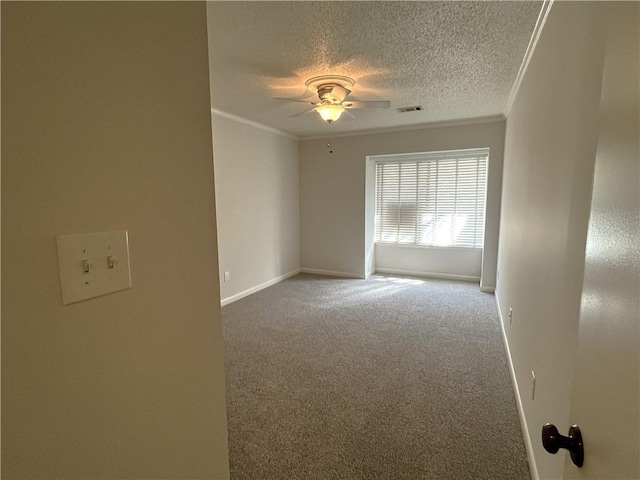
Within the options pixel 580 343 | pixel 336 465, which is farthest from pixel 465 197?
pixel 580 343

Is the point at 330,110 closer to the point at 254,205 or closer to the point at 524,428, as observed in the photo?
the point at 254,205

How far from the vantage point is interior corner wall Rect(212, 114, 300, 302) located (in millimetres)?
4102

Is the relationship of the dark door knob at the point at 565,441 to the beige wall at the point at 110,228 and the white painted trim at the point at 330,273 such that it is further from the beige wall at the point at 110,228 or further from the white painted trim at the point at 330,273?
the white painted trim at the point at 330,273

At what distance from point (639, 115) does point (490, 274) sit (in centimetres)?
451

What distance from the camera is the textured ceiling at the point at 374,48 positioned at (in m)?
1.87

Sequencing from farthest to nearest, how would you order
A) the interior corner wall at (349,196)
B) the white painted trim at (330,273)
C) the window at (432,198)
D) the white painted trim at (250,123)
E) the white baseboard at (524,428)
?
1. the white painted trim at (330,273)
2. the window at (432,198)
3. the interior corner wall at (349,196)
4. the white painted trim at (250,123)
5. the white baseboard at (524,428)

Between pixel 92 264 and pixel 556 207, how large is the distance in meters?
1.69

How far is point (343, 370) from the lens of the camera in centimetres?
256

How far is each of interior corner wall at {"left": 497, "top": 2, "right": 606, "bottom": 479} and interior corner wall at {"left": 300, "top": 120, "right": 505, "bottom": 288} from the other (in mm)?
2470

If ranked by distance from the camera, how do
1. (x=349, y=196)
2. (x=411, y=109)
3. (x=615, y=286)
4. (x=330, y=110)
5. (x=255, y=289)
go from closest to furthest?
(x=615, y=286) → (x=330, y=110) → (x=411, y=109) → (x=255, y=289) → (x=349, y=196)

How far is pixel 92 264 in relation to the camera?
576 mm

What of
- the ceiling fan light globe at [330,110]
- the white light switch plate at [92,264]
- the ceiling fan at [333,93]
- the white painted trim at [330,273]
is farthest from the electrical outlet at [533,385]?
the white painted trim at [330,273]

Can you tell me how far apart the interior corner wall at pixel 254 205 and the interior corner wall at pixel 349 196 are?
0.26 m

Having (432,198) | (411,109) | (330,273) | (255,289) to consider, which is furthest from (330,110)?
(330,273)
